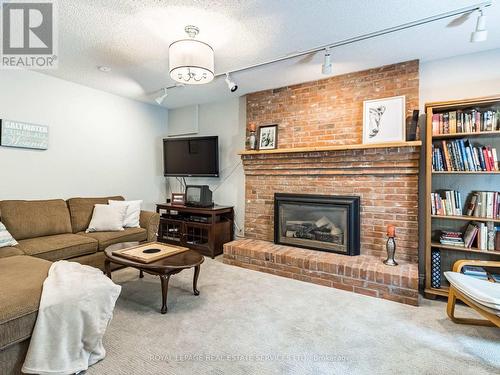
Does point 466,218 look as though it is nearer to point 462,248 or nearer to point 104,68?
point 462,248

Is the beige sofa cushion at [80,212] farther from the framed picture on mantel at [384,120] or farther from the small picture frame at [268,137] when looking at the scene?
the framed picture on mantel at [384,120]

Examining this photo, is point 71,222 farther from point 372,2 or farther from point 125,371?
point 372,2

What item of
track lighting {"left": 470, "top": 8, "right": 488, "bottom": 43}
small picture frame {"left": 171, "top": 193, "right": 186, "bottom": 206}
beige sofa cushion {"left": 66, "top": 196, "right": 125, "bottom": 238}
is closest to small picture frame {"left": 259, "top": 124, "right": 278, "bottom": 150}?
small picture frame {"left": 171, "top": 193, "right": 186, "bottom": 206}

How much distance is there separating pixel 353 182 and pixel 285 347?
201cm

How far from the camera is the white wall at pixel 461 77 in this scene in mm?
2541

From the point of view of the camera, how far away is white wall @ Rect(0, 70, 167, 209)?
9.93 feet

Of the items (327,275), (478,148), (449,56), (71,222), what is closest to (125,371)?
(327,275)

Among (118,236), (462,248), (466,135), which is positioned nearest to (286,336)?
(462,248)

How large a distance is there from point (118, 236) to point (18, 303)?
178cm

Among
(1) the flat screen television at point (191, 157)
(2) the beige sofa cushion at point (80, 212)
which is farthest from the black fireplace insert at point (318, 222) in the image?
(2) the beige sofa cushion at point (80, 212)

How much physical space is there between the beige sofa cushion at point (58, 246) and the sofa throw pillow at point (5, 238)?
0.22 feet

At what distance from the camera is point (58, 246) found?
265 centimetres

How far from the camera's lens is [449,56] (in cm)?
267

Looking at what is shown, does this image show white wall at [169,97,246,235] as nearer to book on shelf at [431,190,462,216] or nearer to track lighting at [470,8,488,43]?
book on shelf at [431,190,462,216]
